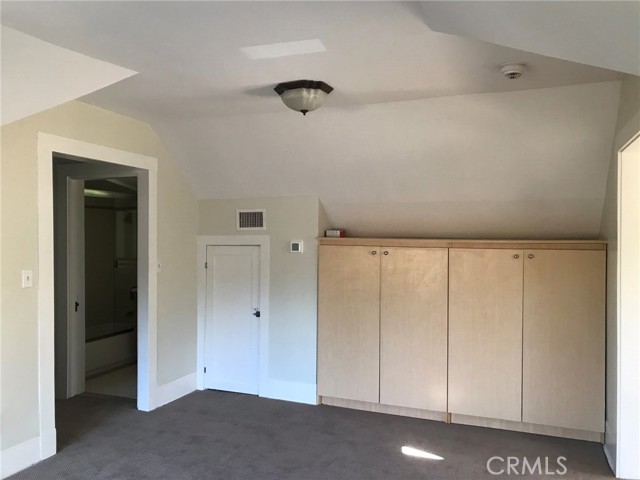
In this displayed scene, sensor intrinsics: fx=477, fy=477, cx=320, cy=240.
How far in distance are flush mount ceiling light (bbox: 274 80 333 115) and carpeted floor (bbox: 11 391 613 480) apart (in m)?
2.54

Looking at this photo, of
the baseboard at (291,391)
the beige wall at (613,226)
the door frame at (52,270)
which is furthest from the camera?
the baseboard at (291,391)

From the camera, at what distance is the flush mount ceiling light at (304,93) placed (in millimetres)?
3176

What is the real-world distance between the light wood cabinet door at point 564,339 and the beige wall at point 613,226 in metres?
0.13

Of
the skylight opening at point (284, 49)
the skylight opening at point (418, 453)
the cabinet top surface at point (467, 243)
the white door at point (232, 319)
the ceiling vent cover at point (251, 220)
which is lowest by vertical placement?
the skylight opening at point (418, 453)

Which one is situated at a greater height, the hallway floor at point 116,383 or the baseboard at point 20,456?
the baseboard at point 20,456

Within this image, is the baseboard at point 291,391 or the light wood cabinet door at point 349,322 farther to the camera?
the baseboard at point 291,391

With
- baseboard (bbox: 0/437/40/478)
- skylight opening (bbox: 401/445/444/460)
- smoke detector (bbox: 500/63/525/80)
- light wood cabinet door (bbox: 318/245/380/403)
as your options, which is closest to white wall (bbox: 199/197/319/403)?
light wood cabinet door (bbox: 318/245/380/403)

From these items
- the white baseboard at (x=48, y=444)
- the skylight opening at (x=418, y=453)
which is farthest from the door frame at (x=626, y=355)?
the white baseboard at (x=48, y=444)

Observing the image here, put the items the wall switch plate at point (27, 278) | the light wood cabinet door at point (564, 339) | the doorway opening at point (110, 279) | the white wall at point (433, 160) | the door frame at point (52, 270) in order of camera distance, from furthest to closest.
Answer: the doorway opening at point (110, 279) < the light wood cabinet door at point (564, 339) < the white wall at point (433, 160) < the door frame at point (52, 270) < the wall switch plate at point (27, 278)

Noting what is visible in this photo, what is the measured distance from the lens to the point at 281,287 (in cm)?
486

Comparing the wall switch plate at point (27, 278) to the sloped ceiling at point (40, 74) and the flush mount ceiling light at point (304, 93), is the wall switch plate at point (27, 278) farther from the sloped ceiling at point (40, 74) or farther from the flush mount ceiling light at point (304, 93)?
the flush mount ceiling light at point (304, 93)

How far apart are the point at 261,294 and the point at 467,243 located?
2.11 m

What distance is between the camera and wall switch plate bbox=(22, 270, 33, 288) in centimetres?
328

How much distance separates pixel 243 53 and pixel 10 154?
1775mm
